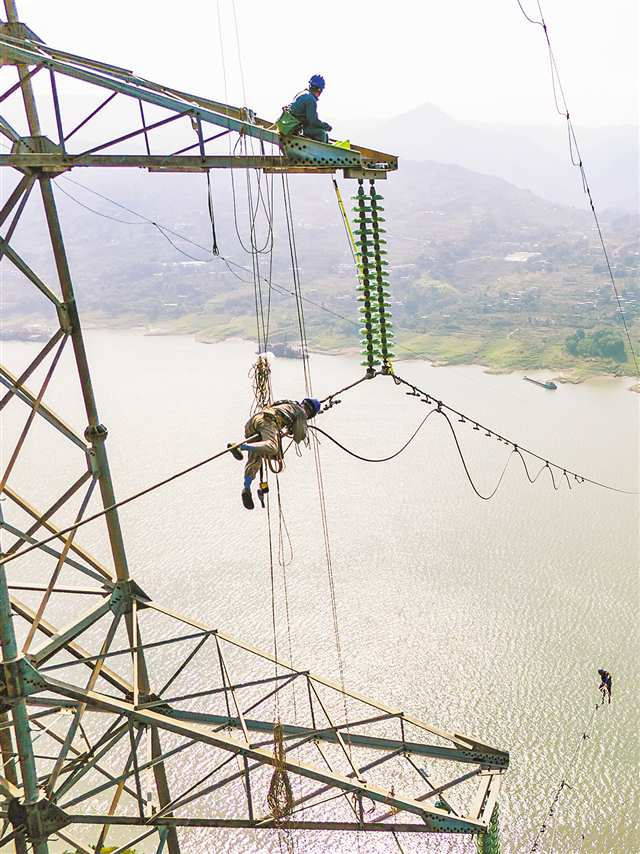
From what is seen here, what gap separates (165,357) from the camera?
4706 centimetres

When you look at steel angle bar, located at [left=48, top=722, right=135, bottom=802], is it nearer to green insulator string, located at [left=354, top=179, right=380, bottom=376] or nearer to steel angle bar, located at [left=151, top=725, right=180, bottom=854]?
steel angle bar, located at [left=151, top=725, right=180, bottom=854]

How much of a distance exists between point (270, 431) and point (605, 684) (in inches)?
397

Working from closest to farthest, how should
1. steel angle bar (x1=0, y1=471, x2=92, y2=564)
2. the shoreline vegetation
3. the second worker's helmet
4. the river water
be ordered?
Result: steel angle bar (x1=0, y1=471, x2=92, y2=564)
the second worker's helmet
the river water
the shoreline vegetation

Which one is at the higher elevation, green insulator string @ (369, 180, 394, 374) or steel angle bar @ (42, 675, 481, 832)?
green insulator string @ (369, 180, 394, 374)

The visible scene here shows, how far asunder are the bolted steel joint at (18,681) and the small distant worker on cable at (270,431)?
6.78 feet

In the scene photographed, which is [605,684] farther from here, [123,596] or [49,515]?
[49,515]

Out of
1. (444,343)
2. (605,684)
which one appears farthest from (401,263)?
(605,684)

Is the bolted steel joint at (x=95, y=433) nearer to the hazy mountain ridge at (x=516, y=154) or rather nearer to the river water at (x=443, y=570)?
the river water at (x=443, y=570)

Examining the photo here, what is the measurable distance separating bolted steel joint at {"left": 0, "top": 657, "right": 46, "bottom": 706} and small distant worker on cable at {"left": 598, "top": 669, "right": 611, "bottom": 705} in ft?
33.8

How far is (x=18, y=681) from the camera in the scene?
6.09m

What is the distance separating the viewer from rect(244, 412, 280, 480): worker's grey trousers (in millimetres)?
6176

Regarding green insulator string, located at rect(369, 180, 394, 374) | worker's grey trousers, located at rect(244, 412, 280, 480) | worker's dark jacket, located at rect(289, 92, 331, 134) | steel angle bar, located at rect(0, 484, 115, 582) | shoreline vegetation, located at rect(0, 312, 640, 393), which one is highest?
shoreline vegetation, located at rect(0, 312, 640, 393)

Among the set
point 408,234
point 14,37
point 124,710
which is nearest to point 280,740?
point 124,710

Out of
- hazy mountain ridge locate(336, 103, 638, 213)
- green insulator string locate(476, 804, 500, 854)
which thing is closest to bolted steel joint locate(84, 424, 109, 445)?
green insulator string locate(476, 804, 500, 854)
